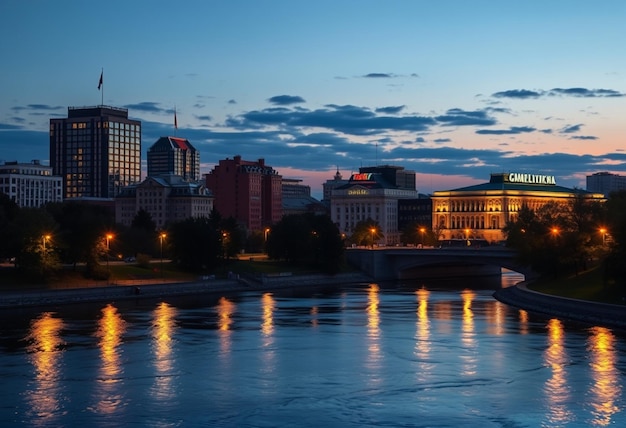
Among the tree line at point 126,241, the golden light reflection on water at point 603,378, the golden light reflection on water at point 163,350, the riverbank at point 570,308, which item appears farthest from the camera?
the tree line at point 126,241

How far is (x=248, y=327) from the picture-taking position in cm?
7738

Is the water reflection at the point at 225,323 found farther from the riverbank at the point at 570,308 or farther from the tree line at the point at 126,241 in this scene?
the riverbank at the point at 570,308

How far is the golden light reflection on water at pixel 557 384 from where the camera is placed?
43.9 m

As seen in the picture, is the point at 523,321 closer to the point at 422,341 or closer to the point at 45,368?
the point at 422,341

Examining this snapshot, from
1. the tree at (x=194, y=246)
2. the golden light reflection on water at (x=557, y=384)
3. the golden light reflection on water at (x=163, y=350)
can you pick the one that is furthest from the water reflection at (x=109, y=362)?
the tree at (x=194, y=246)

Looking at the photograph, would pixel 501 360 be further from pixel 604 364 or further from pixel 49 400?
pixel 49 400

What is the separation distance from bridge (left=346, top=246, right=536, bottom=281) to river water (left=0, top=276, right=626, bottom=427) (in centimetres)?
5138

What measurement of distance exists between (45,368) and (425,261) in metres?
101

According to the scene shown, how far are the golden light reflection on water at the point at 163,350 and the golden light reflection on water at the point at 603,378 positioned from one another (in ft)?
62.4

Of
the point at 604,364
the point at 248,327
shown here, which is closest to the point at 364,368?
the point at 604,364

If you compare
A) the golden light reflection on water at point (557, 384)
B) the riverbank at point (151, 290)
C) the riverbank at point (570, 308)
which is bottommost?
the golden light reflection on water at point (557, 384)

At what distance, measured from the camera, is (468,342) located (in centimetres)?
6781

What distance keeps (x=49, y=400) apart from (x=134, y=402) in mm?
3982

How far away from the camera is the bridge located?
5536 inches
